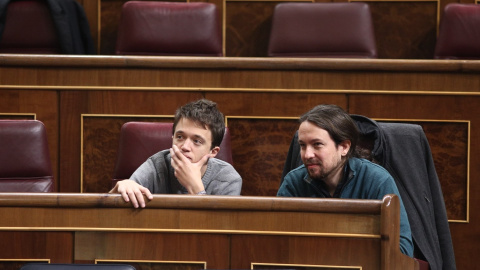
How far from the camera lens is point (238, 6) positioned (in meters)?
1.12

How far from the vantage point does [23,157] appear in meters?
0.70

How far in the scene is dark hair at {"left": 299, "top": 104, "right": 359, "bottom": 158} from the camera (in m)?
0.61

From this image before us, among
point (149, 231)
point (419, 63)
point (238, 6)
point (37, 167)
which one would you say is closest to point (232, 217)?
point (149, 231)

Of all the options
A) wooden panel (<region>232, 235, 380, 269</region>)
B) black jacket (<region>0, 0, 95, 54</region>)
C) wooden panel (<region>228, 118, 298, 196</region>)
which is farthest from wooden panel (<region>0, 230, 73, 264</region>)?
black jacket (<region>0, 0, 95, 54</region>)

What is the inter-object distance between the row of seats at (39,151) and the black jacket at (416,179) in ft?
0.55

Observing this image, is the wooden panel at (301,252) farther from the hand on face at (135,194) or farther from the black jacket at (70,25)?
the black jacket at (70,25)

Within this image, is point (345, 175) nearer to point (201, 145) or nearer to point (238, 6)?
point (201, 145)

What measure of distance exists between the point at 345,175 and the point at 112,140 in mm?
307

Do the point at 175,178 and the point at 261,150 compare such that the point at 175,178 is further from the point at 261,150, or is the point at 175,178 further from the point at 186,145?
the point at 261,150

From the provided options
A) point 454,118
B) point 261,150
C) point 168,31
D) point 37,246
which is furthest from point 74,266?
point 168,31

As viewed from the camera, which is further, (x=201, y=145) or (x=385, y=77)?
(x=385, y=77)

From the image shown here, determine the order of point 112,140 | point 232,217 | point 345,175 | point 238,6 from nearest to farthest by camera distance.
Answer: point 232,217
point 345,175
point 112,140
point 238,6

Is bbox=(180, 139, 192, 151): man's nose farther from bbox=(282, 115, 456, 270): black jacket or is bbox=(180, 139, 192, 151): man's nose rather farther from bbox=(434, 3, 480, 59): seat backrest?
bbox=(434, 3, 480, 59): seat backrest

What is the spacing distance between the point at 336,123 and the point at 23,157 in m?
0.32
